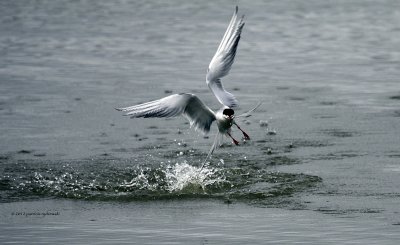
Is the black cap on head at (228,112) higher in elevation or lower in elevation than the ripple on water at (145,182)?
higher

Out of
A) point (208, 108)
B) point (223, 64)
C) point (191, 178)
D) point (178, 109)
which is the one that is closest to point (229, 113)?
point (208, 108)

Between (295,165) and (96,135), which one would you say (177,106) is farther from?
(96,135)

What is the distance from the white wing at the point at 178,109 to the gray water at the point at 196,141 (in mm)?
645

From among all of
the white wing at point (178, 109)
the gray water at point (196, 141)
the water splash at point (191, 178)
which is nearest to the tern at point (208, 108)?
the white wing at point (178, 109)

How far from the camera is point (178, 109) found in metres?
9.85

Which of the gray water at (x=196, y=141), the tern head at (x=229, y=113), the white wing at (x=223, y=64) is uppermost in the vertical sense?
the white wing at (x=223, y=64)

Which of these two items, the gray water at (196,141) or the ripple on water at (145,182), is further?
the ripple on water at (145,182)

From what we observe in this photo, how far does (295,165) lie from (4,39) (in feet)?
39.1

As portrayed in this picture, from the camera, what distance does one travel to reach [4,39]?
21.4 meters

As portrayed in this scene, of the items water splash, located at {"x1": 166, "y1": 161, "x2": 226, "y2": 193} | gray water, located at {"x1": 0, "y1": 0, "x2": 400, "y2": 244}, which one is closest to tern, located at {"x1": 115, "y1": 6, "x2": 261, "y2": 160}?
water splash, located at {"x1": 166, "y1": 161, "x2": 226, "y2": 193}

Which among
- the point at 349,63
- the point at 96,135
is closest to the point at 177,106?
the point at 96,135

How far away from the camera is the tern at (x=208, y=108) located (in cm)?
966

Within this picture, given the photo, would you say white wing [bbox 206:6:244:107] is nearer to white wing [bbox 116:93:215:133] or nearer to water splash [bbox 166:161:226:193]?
white wing [bbox 116:93:215:133]

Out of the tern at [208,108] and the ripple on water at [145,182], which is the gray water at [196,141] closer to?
the ripple on water at [145,182]
